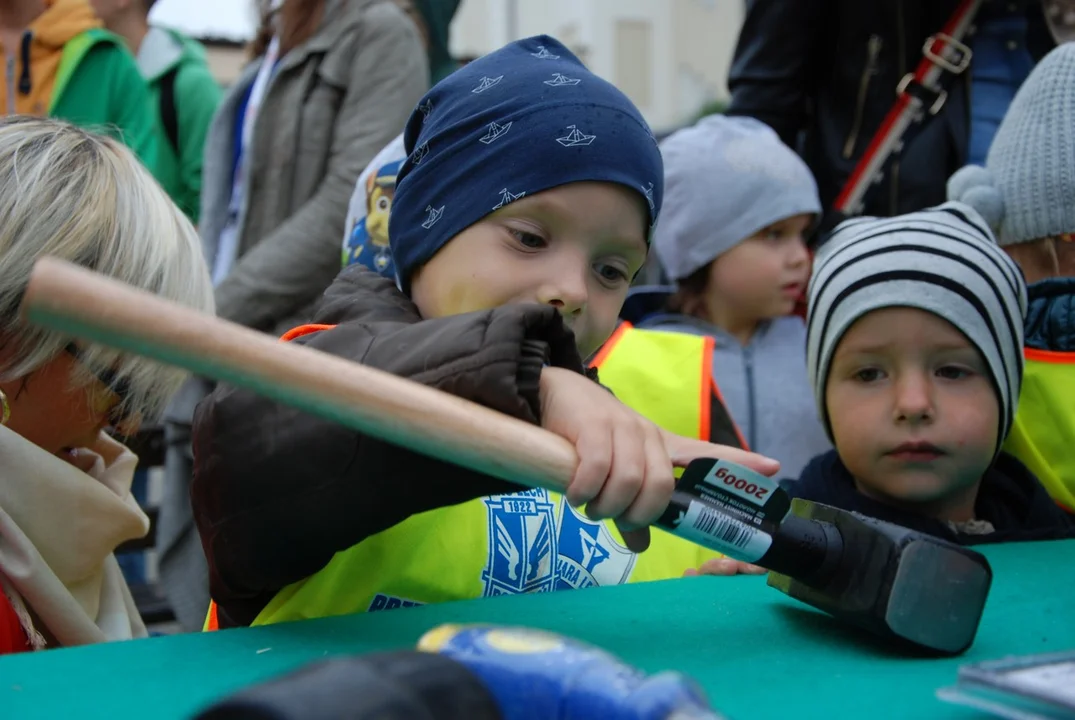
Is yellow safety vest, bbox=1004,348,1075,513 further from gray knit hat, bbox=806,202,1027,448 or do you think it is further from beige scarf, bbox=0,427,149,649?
beige scarf, bbox=0,427,149,649

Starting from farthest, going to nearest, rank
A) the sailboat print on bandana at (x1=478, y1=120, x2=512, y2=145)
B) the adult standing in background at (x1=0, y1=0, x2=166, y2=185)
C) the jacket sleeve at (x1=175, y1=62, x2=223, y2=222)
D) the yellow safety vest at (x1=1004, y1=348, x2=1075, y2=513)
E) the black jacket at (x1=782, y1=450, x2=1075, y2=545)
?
the jacket sleeve at (x1=175, y1=62, x2=223, y2=222) → the adult standing in background at (x1=0, y1=0, x2=166, y2=185) → the yellow safety vest at (x1=1004, y1=348, x2=1075, y2=513) → the black jacket at (x1=782, y1=450, x2=1075, y2=545) → the sailboat print on bandana at (x1=478, y1=120, x2=512, y2=145)

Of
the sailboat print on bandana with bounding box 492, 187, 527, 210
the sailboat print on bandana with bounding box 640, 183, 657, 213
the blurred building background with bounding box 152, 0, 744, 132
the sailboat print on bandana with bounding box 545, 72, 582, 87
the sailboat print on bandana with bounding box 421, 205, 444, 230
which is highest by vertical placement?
the sailboat print on bandana with bounding box 545, 72, 582, 87

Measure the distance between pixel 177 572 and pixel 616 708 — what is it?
85.1 inches

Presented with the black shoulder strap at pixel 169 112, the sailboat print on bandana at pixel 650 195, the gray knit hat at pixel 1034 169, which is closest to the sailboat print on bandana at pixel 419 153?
the sailboat print on bandana at pixel 650 195

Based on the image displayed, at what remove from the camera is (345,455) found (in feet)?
3.43

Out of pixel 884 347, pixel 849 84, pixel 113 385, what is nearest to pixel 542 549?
pixel 113 385

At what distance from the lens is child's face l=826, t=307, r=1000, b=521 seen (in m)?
1.71

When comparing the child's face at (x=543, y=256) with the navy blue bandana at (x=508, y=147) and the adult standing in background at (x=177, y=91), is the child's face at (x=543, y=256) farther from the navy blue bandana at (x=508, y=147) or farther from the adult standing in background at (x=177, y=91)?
the adult standing in background at (x=177, y=91)

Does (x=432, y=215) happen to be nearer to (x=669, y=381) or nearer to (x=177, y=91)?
(x=669, y=381)

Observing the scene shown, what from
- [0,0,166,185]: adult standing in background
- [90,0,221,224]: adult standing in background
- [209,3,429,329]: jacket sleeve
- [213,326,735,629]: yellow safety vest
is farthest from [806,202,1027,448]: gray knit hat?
[90,0,221,224]: adult standing in background

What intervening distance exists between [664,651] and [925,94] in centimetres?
191

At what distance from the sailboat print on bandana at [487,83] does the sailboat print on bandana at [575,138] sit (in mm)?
116

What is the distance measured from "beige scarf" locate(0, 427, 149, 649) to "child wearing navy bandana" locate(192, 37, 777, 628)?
0.24 metres

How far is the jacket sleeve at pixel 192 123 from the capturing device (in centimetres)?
A: 345
